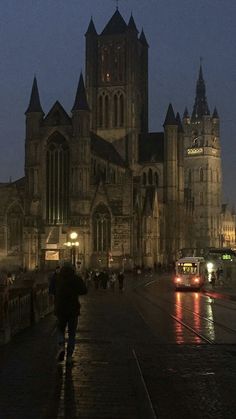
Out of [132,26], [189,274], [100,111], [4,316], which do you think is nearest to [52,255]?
[189,274]

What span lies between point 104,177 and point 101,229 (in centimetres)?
809

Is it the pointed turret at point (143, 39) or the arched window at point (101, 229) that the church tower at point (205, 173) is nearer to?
the pointed turret at point (143, 39)

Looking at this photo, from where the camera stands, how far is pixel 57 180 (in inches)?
2995

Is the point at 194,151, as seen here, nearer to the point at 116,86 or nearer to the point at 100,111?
the point at 100,111

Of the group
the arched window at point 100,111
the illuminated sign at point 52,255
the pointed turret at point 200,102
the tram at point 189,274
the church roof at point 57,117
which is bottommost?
the tram at point 189,274

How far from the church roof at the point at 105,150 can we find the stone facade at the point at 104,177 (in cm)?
17

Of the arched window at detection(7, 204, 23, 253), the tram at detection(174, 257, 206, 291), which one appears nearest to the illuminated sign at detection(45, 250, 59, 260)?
the arched window at detection(7, 204, 23, 253)

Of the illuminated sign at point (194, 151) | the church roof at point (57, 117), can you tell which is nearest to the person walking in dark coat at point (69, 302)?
the church roof at point (57, 117)

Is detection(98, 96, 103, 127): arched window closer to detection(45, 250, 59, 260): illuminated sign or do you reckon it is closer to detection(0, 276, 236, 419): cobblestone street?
detection(45, 250, 59, 260): illuminated sign

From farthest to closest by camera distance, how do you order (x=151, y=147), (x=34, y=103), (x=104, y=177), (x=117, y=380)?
(x=151, y=147) → (x=104, y=177) → (x=34, y=103) → (x=117, y=380)

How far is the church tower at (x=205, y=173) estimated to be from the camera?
139 m

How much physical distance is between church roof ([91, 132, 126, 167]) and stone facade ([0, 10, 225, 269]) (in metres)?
0.17

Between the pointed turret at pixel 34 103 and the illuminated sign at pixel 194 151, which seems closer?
the pointed turret at pixel 34 103

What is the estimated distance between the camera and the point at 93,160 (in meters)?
79.2
